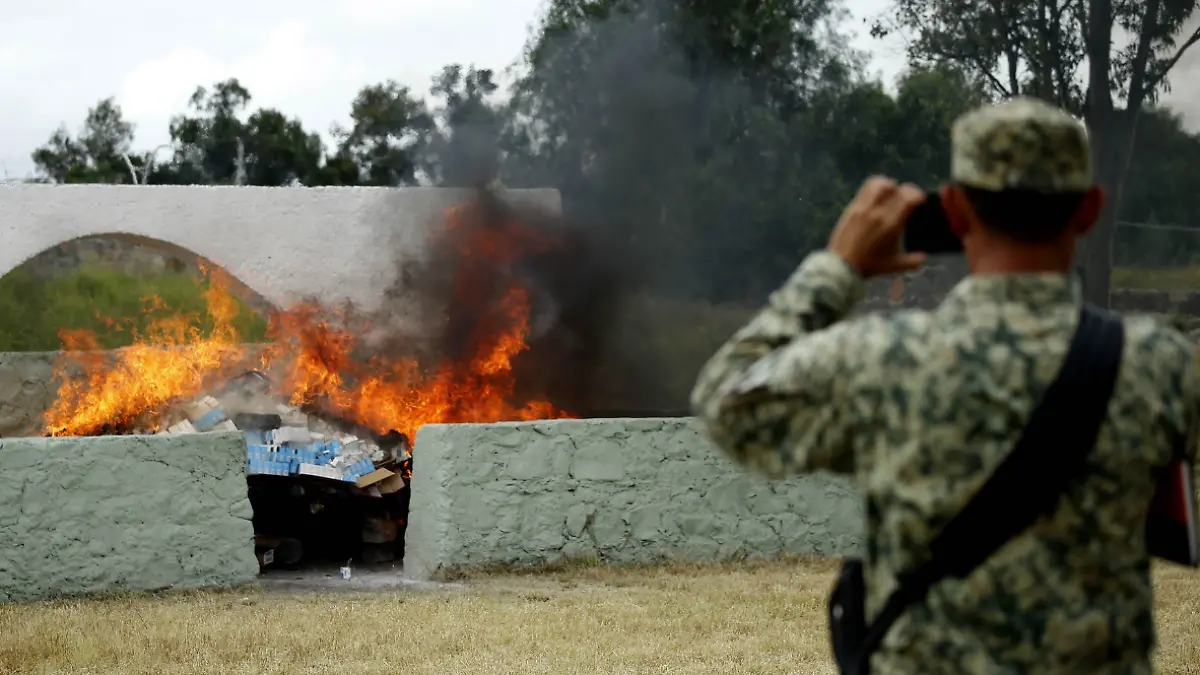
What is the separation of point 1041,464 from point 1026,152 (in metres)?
0.45

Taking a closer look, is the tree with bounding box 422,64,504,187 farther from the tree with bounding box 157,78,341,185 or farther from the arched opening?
the tree with bounding box 157,78,341,185

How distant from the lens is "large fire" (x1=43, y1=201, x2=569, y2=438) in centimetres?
1105

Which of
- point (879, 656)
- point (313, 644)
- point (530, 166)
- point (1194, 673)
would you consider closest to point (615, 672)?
point (313, 644)

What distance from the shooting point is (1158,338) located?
2.07 m

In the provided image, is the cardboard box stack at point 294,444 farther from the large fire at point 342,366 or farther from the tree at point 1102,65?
the tree at point 1102,65

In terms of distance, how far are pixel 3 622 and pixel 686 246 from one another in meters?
10.3

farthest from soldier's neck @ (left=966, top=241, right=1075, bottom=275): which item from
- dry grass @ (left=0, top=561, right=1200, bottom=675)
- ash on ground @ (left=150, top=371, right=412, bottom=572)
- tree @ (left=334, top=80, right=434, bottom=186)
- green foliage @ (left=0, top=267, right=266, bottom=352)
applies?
tree @ (left=334, top=80, right=434, bottom=186)

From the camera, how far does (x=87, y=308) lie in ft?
55.4

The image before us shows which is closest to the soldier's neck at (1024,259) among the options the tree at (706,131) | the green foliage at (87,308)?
the tree at (706,131)

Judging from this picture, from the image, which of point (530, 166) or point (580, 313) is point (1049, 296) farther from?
point (530, 166)

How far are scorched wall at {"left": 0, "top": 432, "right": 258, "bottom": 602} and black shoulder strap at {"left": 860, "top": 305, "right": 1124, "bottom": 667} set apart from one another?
6847 mm

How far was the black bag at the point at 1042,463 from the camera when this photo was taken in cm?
197

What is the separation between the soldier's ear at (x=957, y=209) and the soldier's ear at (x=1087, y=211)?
15 cm

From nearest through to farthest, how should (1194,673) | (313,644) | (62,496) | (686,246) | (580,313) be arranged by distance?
(1194,673) < (313,644) < (62,496) < (580,313) < (686,246)
